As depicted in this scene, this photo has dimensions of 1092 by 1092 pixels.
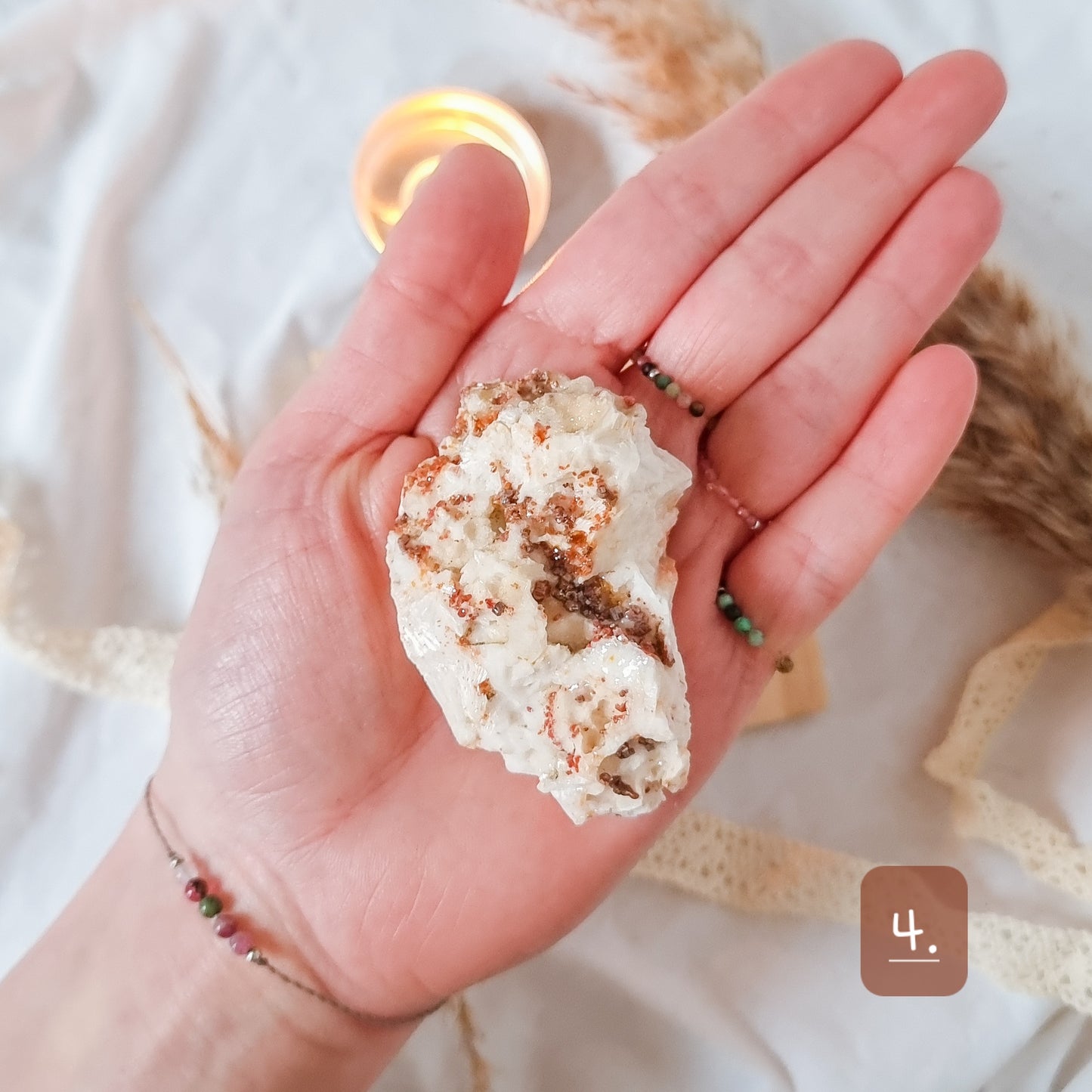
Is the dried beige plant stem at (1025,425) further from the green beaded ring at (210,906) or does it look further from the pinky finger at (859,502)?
the green beaded ring at (210,906)

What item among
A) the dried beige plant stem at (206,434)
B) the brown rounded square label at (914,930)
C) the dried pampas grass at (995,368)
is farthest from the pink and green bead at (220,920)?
the dried pampas grass at (995,368)

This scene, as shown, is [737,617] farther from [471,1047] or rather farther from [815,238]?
[471,1047]

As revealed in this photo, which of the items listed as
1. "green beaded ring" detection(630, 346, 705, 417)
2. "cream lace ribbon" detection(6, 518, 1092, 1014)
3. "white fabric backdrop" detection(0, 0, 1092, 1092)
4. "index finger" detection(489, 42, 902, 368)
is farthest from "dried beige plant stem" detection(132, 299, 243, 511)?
"green beaded ring" detection(630, 346, 705, 417)

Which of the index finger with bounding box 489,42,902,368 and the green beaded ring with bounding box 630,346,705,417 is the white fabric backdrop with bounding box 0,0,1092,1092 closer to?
the index finger with bounding box 489,42,902,368

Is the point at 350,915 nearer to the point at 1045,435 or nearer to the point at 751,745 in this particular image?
the point at 751,745

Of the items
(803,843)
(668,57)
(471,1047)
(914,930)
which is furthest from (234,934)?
(668,57)

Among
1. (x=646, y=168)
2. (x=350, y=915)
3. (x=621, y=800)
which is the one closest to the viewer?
(x=621, y=800)

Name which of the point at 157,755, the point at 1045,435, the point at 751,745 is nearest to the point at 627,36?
the point at 1045,435
